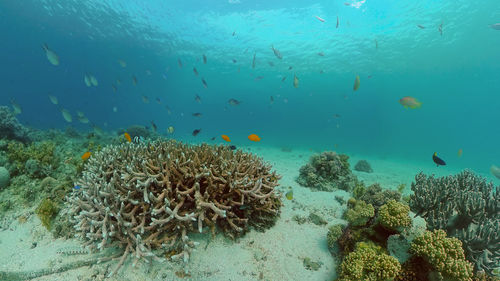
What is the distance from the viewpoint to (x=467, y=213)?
3.45 metres

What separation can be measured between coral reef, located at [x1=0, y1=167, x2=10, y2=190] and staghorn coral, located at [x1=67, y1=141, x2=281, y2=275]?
2.98m

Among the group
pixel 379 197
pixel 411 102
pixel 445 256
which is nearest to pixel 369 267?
pixel 445 256

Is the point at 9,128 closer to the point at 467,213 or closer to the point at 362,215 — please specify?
the point at 362,215

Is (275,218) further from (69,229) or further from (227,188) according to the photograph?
(69,229)

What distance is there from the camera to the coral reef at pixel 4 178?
5.19m

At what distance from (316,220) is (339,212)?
1080mm

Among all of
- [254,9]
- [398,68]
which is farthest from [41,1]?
[398,68]

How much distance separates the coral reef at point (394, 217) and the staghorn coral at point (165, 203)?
80.5 inches

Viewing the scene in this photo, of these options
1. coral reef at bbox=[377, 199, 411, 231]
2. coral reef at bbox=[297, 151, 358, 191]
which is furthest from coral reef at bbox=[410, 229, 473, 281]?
coral reef at bbox=[297, 151, 358, 191]

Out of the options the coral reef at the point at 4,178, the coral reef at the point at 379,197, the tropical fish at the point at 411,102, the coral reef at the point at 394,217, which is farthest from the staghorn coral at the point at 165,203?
the tropical fish at the point at 411,102

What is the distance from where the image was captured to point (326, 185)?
7594 mm

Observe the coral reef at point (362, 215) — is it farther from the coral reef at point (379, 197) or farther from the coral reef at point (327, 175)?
the coral reef at point (327, 175)

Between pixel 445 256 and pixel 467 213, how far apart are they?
1.52 m

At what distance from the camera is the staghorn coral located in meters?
3.25
